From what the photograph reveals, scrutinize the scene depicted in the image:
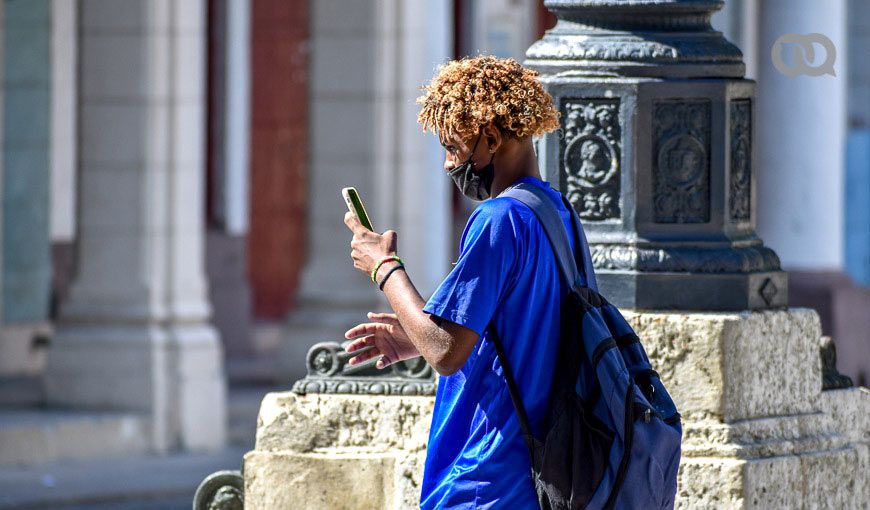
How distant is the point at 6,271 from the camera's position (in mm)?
16469

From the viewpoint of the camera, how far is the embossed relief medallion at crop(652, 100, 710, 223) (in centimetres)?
632

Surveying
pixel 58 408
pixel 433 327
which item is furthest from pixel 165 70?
pixel 433 327

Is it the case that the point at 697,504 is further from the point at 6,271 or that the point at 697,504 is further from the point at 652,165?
the point at 6,271

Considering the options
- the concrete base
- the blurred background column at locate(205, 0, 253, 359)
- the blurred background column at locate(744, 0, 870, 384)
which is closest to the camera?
the concrete base

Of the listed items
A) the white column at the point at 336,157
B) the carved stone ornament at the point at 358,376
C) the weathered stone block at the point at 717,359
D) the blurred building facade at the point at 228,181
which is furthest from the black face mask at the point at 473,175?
the white column at the point at 336,157

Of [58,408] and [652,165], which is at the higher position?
[652,165]

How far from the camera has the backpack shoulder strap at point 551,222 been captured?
4.91 metres

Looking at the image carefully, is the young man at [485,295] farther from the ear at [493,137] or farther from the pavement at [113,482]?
the pavement at [113,482]

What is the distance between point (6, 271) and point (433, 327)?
12.0m

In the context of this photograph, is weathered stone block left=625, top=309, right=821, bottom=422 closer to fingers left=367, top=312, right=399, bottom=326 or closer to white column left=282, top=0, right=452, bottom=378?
fingers left=367, top=312, right=399, bottom=326

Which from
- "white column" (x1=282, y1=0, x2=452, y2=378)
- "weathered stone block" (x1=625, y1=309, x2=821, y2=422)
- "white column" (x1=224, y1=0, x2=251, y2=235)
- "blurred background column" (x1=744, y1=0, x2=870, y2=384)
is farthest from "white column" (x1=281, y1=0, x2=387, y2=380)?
"weathered stone block" (x1=625, y1=309, x2=821, y2=422)

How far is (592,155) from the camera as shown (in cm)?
636

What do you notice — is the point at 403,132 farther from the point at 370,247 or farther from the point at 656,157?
the point at 370,247

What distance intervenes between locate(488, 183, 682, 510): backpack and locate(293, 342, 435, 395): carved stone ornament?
Answer: 1.67 meters
